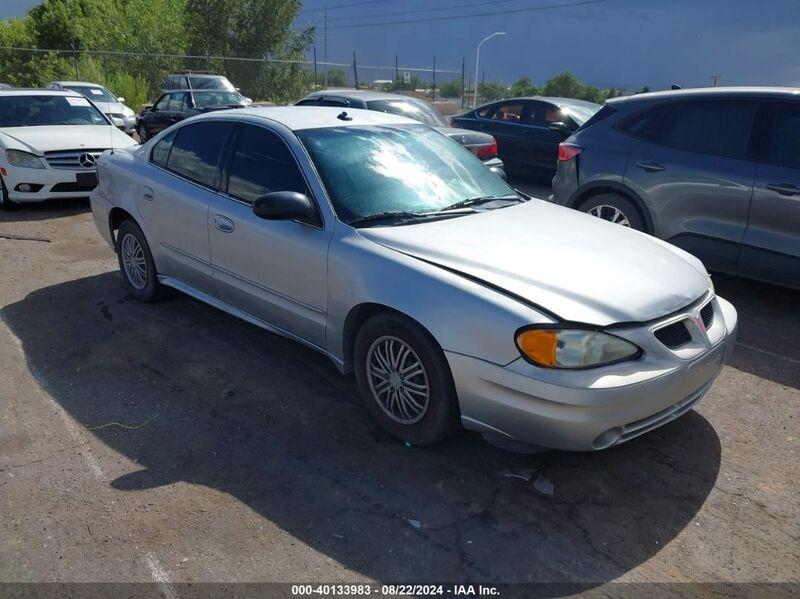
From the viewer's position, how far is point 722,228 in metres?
5.73

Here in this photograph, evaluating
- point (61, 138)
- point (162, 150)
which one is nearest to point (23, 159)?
point (61, 138)

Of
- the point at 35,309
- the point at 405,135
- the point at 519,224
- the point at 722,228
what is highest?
the point at 405,135

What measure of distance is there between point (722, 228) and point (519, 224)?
2.53m

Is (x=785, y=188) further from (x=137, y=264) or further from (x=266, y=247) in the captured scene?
(x=137, y=264)

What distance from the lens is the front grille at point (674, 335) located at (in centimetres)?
335

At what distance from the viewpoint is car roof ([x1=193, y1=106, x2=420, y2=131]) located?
4.54 meters

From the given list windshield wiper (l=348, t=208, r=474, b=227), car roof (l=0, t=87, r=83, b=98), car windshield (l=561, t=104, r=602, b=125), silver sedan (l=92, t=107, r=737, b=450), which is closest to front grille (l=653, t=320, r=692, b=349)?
silver sedan (l=92, t=107, r=737, b=450)

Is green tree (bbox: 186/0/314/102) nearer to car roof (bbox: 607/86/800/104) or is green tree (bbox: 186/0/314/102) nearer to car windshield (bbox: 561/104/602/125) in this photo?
car windshield (bbox: 561/104/602/125)

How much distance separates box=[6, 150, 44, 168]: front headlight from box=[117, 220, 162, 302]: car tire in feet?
12.7

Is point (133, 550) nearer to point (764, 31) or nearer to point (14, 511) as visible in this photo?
point (14, 511)

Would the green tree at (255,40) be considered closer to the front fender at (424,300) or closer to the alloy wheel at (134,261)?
the alloy wheel at (134,261)

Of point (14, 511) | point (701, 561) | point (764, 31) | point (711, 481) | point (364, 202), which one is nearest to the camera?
point (701, 561)

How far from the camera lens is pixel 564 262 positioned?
358cm

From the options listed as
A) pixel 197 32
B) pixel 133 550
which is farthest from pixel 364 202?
pixel 197 32
